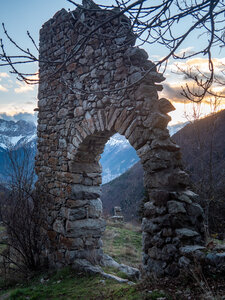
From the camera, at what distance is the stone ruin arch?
2.98 m

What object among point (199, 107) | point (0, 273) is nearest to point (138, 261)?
point (0, 273)

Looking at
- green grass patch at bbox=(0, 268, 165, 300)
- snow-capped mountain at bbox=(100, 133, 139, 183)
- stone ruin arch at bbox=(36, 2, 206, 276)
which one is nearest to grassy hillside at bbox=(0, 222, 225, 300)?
green grass patch at bbox=(0, 268, 165, 300)

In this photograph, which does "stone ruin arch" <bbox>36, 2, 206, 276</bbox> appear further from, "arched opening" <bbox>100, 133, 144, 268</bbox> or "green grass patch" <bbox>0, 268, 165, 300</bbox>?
"arched opening" <bbox>100, 133, 144, 268</bbox>

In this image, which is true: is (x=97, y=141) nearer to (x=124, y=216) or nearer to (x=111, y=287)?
(x=111, y=287)

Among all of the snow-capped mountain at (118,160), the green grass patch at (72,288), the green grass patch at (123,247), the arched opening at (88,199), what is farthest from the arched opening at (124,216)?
the snow-capped mountain at (118,160)

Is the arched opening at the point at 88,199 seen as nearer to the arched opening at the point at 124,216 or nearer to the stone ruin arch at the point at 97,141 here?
the stone ruin arch at the point at 97,141

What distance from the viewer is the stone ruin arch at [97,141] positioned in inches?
117

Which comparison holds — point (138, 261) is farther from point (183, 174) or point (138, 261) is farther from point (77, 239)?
point (183, 174)

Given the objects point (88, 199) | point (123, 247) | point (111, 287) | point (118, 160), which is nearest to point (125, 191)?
point (123, 247)

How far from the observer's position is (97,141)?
15.0 ft

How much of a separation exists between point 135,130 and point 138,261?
3628 mm

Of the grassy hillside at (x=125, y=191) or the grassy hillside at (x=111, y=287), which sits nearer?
the grassy hillside at (x=111, y=287)

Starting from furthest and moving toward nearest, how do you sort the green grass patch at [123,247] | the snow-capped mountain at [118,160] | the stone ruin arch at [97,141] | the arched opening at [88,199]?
the snow-capped mountain at [118,160], the green grass patch at [123,247], the arched opening at [88,199], the stone ruin arch at [97,141]

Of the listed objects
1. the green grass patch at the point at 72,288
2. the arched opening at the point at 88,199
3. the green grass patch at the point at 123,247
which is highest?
the arched opening at the point at 88,199
